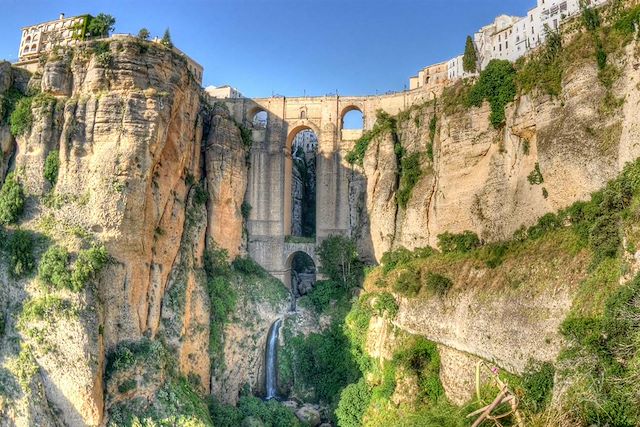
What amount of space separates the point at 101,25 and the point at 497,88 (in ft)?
76.9

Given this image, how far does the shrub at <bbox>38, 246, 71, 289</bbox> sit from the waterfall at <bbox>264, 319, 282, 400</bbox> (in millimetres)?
14593

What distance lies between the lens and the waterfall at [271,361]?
32.9 meters

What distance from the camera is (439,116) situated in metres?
31.1

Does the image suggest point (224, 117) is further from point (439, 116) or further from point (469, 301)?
point (469, 301)

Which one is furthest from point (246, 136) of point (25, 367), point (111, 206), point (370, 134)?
point (25, 367)

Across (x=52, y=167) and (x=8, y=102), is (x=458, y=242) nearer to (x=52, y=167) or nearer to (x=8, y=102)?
(x=52, y=167)

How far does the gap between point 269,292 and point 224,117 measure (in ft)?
39.7

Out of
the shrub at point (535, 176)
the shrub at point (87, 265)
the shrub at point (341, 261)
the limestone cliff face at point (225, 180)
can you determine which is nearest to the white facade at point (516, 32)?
the shrub at point (535, 176)

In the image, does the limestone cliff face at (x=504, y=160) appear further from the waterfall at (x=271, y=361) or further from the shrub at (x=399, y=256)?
the waterfall at (x=271, y=361)

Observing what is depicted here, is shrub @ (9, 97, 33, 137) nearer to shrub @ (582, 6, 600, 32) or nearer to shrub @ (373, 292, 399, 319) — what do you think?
shrub @ (373, 292, 399, 319)

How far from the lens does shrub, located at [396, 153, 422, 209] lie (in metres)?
32.2

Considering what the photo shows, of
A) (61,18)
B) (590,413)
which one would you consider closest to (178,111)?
(61,18)

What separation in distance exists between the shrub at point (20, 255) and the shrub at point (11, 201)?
1.12m

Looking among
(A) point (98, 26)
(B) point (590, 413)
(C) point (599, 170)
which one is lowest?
(B) point (590, 413)
